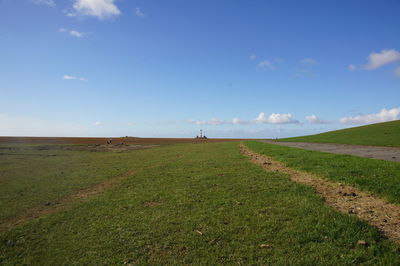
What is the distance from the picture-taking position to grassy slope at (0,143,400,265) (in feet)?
16.2

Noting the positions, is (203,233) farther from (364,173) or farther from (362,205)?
(364,173)

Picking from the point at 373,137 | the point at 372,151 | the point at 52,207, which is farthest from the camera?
the point at 373,137

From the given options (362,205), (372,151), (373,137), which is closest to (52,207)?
(362,205)

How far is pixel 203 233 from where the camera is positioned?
19.8 feet

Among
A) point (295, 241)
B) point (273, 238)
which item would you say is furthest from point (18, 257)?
point (295, 241)

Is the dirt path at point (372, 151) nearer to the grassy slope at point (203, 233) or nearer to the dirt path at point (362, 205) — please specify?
the dirt path at point (362, 205)

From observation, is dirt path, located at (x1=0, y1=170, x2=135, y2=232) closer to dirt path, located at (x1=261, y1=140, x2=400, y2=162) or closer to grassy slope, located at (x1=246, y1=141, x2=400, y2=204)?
grassy slope, located at (x1=246, y1=141, x2=400, y2=204)

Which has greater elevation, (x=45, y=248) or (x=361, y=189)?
(x=361, y=189)

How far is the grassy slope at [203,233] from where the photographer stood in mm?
4941

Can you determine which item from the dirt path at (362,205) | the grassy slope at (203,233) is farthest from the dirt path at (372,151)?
the grassy slope at (203,233)

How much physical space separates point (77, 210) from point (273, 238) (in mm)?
7143

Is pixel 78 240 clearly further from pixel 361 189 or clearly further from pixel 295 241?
pixel 361 189

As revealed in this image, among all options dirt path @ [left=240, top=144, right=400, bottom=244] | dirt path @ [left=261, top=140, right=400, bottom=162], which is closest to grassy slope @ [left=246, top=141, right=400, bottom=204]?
dirt path @ [left=240, top=144, right=400, bottom=244]

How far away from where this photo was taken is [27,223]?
24.9 feet
